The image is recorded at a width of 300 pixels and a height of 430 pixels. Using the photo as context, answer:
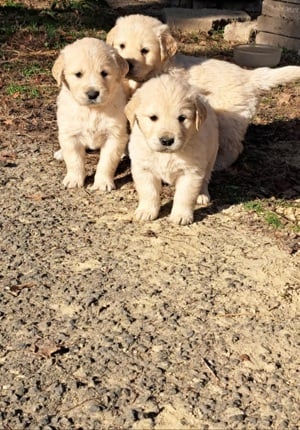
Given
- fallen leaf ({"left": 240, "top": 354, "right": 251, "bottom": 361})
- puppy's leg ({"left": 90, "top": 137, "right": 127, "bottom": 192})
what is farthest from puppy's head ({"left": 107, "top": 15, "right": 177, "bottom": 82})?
fallen leaf ({"left": 240, "top": 354, "right": 251, "bottom": 361})

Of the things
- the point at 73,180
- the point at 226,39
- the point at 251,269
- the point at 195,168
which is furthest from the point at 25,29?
the point at 251,269

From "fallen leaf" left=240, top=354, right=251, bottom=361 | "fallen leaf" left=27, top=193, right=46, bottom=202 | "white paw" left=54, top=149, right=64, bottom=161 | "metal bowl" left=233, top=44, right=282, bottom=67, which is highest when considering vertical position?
"fallen leaf" left=240, top=354, right=251, bottom=361

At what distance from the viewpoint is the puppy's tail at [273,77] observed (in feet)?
18.8

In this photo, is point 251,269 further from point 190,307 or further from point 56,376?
point 56,376

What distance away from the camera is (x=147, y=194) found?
4.82 metres

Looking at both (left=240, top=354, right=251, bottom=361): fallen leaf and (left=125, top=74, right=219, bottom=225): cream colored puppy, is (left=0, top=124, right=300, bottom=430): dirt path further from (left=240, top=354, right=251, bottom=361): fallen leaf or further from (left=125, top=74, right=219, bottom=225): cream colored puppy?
(left=125, top=74, right=219, bottom=225): cream colored puppy

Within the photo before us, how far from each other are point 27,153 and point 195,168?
2.02 meters

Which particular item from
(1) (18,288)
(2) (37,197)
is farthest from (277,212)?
(1) (18,288)

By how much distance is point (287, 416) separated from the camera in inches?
122

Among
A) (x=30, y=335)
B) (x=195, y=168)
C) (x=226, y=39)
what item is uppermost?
(x=195, y=168)

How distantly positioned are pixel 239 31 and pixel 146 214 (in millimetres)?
6527

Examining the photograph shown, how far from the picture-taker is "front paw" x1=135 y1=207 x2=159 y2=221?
4871 mm

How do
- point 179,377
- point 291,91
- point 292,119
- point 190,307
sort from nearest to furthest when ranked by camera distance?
1. point 179,377
2. point 190,307
3. point 292,119
4. point 291,91

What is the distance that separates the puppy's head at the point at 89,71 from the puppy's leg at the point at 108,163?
1.30 feet
